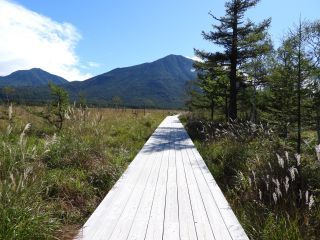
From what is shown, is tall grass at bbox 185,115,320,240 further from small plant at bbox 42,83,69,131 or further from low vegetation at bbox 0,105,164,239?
small plant at bbox 42,83,69,131

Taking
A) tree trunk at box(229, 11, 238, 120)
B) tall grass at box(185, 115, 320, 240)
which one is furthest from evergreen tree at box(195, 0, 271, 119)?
tall grass at box(185, 115, 320, 240)

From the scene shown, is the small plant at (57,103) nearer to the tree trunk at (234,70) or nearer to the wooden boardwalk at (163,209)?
the wooden boardwalk at (163,209)

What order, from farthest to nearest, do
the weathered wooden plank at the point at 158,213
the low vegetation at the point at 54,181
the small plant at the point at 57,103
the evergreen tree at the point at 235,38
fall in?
the evergreen tree at the point at 235,38, the small plant at the point at 57,103, the weathered wooden plank at the point at 158,213, the low vegetation at the point at 54,181

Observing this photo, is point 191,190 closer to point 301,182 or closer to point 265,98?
point 301,182

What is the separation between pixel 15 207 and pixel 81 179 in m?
3.14

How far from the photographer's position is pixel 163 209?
562 cm

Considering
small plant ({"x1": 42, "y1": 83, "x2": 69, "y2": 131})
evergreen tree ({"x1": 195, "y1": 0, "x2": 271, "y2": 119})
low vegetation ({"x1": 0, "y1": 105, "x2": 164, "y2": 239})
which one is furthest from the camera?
evergreen tree ({"x1": 195, "y1": 0, "x2": 271, "y2": 119})

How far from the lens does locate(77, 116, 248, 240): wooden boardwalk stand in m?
4.60

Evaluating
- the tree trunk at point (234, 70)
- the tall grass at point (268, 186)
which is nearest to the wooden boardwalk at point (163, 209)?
the tall grass at point (268, 186)

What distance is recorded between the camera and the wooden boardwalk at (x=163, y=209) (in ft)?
15.1

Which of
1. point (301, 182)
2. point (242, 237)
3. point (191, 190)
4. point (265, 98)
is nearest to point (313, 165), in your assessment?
point (301, 182)

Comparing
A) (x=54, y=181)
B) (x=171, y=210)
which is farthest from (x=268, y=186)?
(x=54, y=181)

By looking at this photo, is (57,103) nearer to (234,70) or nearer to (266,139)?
(266,139)

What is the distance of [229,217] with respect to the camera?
5.25 m
